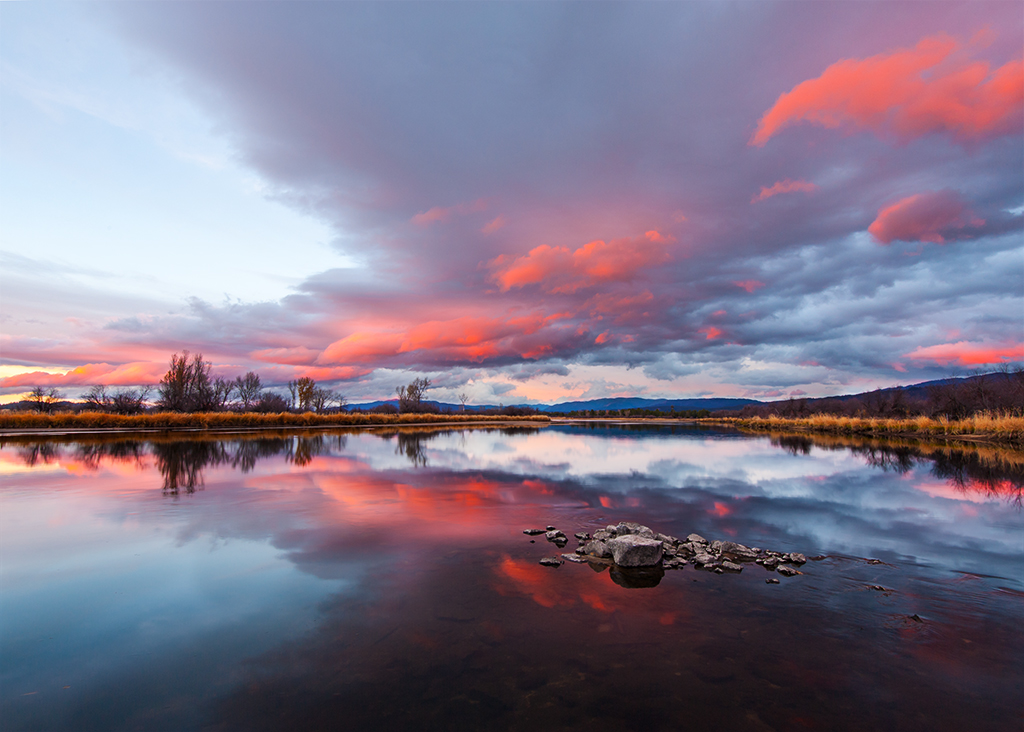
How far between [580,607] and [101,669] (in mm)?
4909

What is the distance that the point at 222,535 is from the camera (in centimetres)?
808

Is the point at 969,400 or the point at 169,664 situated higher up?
the point at 969,400

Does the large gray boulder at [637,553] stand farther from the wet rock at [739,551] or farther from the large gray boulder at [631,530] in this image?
the wet rock at [739,551]

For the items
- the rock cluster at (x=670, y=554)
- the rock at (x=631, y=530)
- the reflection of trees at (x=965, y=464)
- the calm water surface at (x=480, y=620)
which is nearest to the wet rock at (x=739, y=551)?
the rock cluster at (x=670, y=554)

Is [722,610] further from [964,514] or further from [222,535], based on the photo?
[964,514]

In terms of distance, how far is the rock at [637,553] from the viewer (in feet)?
22.5

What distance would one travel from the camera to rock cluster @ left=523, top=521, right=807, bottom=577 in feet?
22.5

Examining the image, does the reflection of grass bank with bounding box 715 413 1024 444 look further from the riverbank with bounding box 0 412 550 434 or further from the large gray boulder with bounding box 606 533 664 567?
the riverbank with bounding box 0 412 550 434

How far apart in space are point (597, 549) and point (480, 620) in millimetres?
3079

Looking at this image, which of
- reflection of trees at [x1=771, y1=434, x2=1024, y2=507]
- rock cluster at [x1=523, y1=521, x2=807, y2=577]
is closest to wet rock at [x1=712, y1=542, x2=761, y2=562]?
rock cluster at [x1=523, y1=521, x2=807, y2=577]

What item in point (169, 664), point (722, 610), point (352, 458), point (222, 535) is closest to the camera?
point (169, 664)

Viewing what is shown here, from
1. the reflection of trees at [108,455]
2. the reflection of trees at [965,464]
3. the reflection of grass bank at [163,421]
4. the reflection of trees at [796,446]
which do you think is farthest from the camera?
the reflection of grass bank at [163,421]

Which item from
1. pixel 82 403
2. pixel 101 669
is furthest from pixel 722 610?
pixel 82 403

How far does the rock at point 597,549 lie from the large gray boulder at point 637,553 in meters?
0.32
